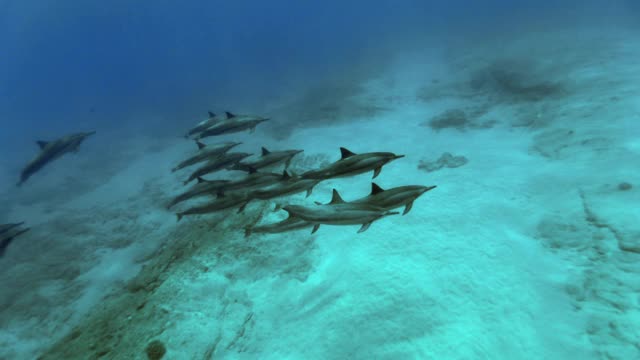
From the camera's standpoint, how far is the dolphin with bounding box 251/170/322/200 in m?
5.32

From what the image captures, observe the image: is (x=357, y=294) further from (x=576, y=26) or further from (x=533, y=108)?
(x=576, y=26)

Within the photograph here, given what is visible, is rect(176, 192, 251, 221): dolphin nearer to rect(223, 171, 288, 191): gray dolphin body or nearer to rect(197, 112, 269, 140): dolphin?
rect(223, 171, 288, 191): gray dolphin body

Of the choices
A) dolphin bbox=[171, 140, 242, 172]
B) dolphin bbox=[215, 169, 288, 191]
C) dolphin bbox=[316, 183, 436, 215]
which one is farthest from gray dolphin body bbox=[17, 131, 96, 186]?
dolphin bbox=[316, 183, 436, 215]

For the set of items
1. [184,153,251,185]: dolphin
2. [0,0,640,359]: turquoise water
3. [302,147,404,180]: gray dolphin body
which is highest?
[184,153,251,185]: dolphin

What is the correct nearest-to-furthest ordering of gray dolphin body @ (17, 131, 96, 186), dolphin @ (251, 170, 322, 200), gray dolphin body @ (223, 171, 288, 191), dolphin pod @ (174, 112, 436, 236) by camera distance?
1. dolphin pod @ (174, 112, 436, 236)
2. dolphin @ (251, 170, 322, 200)
3. gray dolphin body @ (223, 171, 288, 191)
4. gray dolphin body @ (17, 131, 96, 186)

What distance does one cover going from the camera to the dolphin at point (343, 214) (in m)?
4.16

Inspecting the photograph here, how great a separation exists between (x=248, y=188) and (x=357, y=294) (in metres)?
2.61

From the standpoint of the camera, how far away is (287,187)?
5402 mm

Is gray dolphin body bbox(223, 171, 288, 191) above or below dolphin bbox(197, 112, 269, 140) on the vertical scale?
below

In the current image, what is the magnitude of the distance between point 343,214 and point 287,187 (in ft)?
4.59

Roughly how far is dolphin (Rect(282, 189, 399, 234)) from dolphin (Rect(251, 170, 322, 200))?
2.47ft

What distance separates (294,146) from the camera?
13.7 metres

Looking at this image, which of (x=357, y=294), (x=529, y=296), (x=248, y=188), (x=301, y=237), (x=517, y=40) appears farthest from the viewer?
(x=517, y=40)

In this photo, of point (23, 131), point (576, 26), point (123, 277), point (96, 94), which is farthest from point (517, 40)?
point (96, 94)
